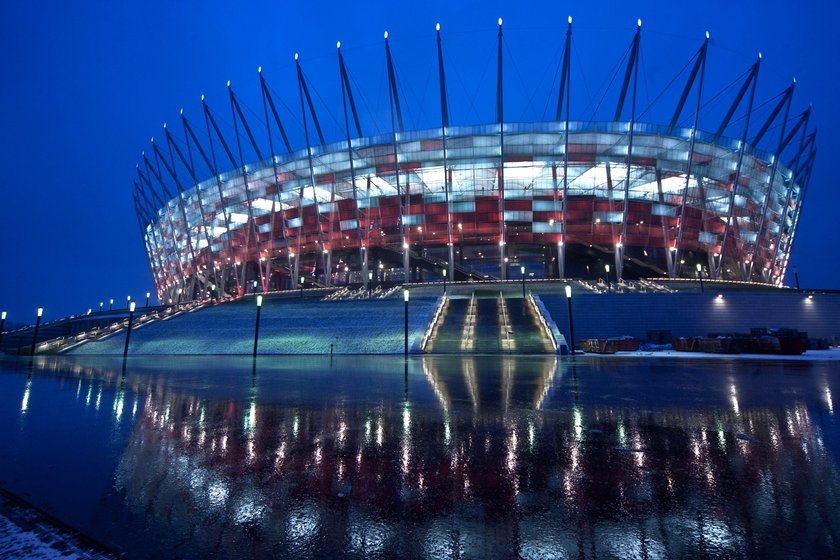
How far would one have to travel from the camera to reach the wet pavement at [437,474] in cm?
262

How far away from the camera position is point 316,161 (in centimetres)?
5681

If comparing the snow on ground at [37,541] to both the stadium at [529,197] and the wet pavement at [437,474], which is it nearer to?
the wet pavement at [437,474]

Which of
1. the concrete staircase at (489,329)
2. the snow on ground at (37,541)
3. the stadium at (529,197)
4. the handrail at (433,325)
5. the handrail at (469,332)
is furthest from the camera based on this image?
the stadium at (529,197)

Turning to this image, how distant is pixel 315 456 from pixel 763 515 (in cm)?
418

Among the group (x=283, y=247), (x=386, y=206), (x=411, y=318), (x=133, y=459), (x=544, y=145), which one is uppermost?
(x=544, y=145)

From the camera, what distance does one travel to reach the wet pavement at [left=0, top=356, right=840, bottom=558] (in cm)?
262

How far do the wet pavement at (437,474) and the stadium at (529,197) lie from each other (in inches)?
1616

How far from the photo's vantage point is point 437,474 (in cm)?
398

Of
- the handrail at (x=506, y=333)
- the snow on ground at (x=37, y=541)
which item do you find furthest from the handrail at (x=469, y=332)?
the snow on ground at (x=37, y=541)

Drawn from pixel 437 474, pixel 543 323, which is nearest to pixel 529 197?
pixel 543 323

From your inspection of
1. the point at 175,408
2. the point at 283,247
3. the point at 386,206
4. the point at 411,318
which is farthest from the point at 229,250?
the point at 175,408

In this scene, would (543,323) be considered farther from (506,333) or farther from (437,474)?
(437,474)

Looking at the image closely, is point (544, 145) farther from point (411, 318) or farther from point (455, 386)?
point (455, 386)

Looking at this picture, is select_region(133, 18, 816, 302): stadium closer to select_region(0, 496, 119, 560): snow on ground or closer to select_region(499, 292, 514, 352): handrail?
select_region(499, 292, 514, 352): handrail
